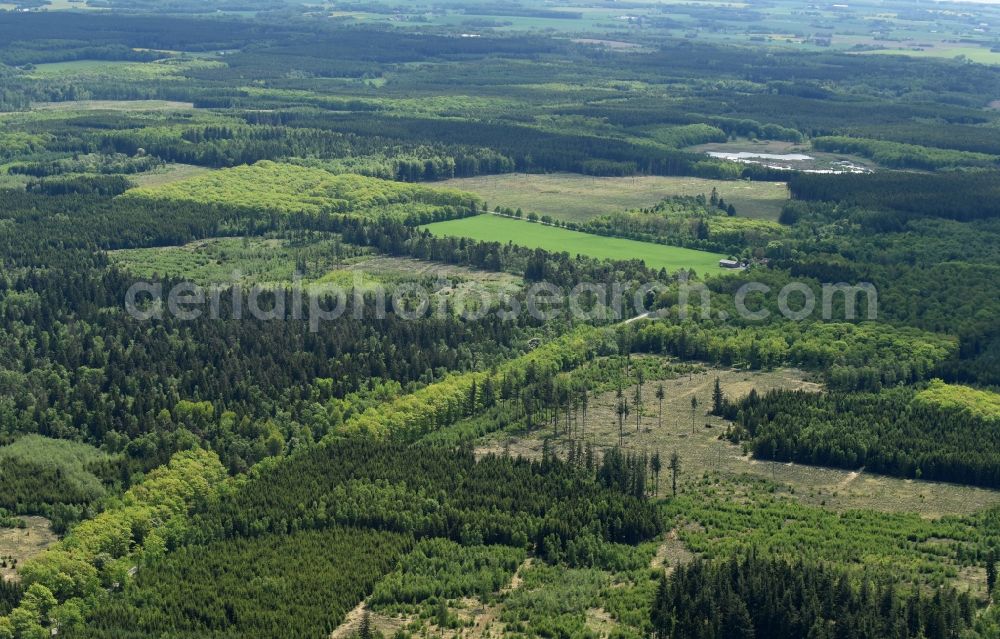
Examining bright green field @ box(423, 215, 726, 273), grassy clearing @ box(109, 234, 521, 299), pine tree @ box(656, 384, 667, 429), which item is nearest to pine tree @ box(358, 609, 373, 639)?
pine tree @ box(656, 384, 667, 429)

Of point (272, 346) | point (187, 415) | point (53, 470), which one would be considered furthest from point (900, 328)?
point (53, 470)

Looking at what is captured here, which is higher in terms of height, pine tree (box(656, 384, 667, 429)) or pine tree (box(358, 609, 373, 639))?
pine tree (box(358, 609, 373, 639))

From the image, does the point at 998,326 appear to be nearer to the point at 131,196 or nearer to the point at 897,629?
the point at 897,629

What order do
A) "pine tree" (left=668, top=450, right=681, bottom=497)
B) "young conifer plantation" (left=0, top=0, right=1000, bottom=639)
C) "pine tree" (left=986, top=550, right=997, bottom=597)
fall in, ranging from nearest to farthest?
"young conifer plantation" (left=0, top=0, right=1000, bottom=639) → "pine tree" (left=986, top=550, right=997, bottom=597) → "pine tree" (left=668, top=450, right=681, bottom=497)

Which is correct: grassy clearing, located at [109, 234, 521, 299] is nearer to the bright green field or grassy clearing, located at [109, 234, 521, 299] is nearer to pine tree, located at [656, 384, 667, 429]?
the bright green field

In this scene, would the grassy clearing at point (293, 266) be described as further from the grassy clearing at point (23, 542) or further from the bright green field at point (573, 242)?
the grassy clearing at point (23, 542)

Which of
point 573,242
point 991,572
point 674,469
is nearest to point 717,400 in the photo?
point 674,469
